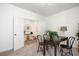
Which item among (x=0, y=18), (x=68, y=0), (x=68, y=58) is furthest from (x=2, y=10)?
(x=68, y=58)

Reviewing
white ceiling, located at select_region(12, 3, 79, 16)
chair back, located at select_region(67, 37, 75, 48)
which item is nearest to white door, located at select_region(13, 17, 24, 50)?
white ceiling, located at select_region(12, 3, 79, 16)

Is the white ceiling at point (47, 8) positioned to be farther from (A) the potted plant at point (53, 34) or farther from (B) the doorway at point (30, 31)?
(A) the potted plant at point (53, 34)

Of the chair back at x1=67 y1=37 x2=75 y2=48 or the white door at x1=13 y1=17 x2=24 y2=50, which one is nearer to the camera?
the chair back at x1=67 y1=37 x2=75 y2=48

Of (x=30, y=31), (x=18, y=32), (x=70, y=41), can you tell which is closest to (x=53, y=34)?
(x=70, y=41)

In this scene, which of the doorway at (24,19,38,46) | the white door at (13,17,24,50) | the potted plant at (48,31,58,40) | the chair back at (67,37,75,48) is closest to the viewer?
the chair back at (67,37,75,48)

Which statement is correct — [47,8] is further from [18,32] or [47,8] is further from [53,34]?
[18,32]

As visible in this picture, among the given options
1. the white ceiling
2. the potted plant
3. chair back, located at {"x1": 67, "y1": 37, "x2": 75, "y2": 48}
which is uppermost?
the white ceiling

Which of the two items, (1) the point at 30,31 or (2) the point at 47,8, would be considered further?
→ (1) the point at 30,31

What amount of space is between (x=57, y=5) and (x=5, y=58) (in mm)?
2113

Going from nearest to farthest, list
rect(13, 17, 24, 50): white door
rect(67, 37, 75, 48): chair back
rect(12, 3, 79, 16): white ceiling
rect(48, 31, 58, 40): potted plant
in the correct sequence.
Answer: rect(12, 3, 79, 16): white ceiling < rect(67, 37, 75, 48): chair back < rect(48, 31, 58, 40): potted plant < rect(13, 17, 24, 50): white door

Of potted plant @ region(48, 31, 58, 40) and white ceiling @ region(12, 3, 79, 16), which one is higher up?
white ceiling @ region(12, 3, 79, 16)

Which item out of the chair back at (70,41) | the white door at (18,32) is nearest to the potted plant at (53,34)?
the chair back at (70,41)

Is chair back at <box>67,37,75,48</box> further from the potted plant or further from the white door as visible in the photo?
the white door

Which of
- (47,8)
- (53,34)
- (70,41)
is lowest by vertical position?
(70,41)
